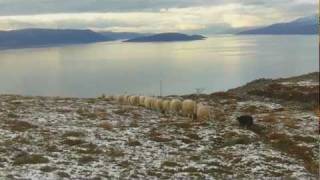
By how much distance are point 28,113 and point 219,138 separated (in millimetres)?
12226

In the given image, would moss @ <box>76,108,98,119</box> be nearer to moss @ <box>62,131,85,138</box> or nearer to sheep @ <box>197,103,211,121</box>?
moss @ <box>62,131,85,138</box>

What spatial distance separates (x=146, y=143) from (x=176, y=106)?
9633 millimetres

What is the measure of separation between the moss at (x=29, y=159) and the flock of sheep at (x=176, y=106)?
12692mm

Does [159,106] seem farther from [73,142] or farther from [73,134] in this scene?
[73,142]

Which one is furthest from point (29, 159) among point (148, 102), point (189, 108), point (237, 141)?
point (148, 102)

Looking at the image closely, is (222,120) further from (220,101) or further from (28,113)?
(28,113)

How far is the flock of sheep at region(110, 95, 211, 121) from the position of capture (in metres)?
33.0

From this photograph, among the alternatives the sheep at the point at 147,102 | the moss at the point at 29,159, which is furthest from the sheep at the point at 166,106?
the moss at the point at 29,159

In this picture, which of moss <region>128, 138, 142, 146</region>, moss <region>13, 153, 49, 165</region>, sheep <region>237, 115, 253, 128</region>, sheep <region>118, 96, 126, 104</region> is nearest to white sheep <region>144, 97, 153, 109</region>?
sheep <region>118, 96, 126, 104</region>

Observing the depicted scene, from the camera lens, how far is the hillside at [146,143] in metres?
21.8

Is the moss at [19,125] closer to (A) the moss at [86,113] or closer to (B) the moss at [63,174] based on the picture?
(A) the moss at [86,113]

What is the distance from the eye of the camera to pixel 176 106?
35406mm

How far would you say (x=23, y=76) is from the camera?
556ft

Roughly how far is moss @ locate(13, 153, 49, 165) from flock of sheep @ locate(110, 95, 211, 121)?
12.7 m
